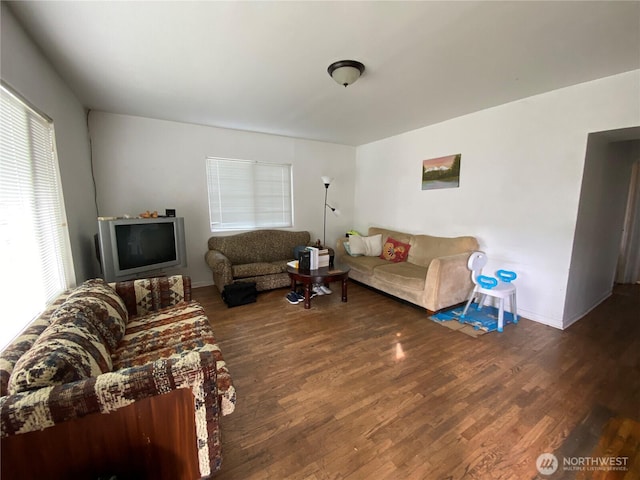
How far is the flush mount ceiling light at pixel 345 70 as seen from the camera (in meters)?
2.03

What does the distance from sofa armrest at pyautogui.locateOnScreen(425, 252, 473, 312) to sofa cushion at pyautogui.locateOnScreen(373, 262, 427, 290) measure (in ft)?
0.46

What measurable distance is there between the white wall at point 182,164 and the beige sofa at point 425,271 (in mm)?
1590

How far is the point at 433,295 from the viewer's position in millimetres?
2898

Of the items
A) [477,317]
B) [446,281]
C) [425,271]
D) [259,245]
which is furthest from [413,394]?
[259,245]

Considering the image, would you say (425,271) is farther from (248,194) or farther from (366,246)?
(248,194)

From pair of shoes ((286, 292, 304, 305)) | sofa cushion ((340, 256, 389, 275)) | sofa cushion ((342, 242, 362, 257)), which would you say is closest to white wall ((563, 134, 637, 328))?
sofa cushion ((340, 256, 389, 275))

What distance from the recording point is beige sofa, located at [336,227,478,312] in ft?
9.58

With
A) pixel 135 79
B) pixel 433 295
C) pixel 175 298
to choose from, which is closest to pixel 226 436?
pixel 175 298

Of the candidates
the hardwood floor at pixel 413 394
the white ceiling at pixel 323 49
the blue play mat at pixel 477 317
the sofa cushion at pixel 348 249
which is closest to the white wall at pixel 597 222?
the hardwood floor at pixel 413 394

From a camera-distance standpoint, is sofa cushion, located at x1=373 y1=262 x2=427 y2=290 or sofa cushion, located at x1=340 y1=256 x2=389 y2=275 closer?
sofa cushion, located at x1=373 y1=262 x2=427 y2=290

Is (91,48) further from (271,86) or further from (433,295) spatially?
(433,295)

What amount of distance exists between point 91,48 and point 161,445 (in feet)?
8.45

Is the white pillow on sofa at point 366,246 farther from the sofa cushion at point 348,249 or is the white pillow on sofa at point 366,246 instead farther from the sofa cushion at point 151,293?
the sofa cushion at point 151,293

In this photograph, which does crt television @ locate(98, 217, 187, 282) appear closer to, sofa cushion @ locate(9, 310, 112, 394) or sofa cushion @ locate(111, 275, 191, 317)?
sofa cushion @ locate(111, 275, 191, 317)
